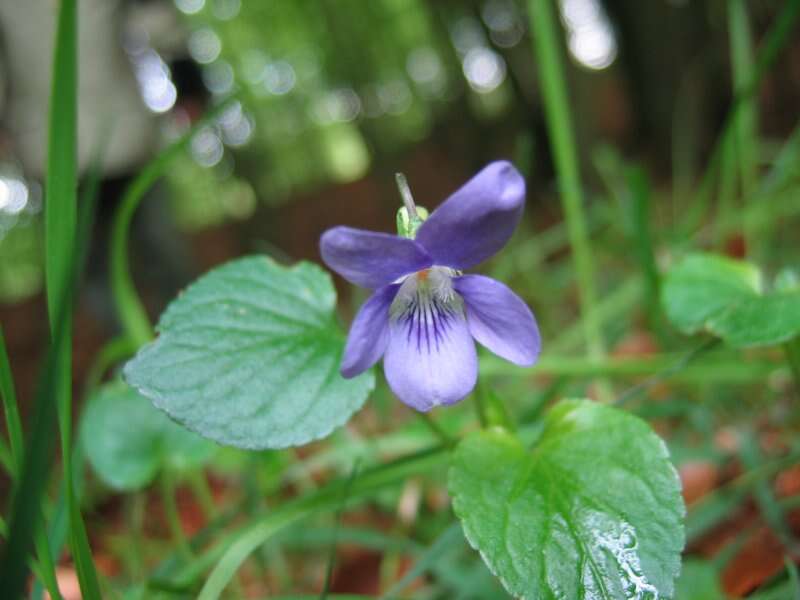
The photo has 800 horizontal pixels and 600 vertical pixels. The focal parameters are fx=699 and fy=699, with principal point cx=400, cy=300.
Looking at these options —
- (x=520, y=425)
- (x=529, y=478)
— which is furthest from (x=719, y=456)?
(x=529, y=478)

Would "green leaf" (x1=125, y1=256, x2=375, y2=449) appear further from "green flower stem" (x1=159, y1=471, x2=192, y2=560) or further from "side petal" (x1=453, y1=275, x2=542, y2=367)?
"green flower stem" (x1=159, y1=471, x2=192, y2=560)

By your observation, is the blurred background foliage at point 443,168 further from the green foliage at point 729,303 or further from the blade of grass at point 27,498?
the blade of grass at point 27,498

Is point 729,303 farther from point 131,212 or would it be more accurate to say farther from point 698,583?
point 131,212

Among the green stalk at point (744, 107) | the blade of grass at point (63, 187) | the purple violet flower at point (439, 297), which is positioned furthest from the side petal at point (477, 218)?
the green stalk at point (744, 107)

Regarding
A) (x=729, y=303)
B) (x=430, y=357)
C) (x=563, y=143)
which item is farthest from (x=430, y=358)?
(x=563, y=143)

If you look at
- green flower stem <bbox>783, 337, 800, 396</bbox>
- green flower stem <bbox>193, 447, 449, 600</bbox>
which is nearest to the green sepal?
green flower stem <bbox>193, 447, 449, 600</bbox>

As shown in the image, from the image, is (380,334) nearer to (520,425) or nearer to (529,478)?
(529,478)
